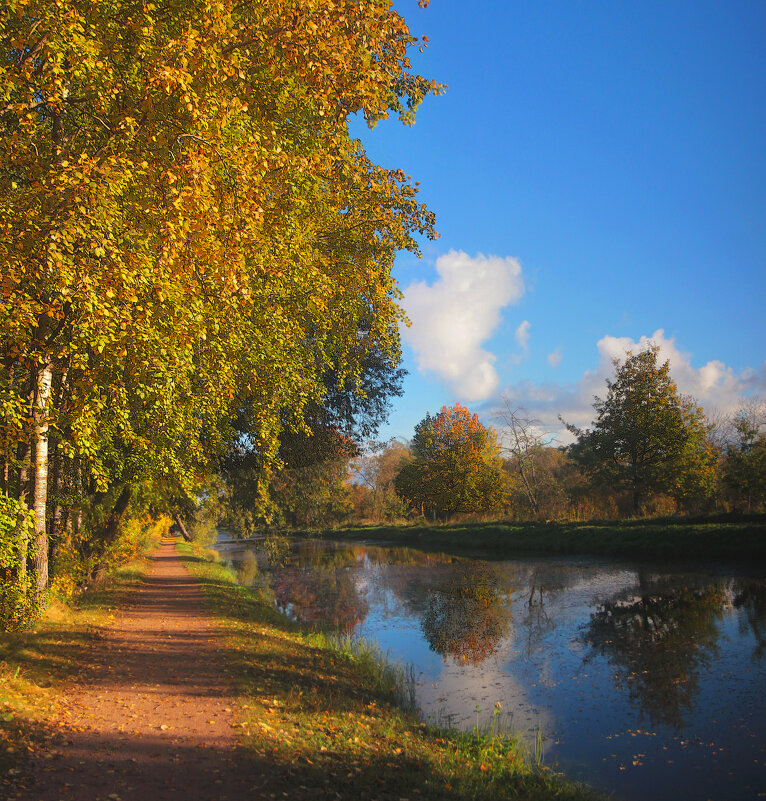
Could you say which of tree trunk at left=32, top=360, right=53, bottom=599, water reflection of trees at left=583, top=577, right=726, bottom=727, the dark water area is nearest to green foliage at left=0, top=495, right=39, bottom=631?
tree trunk at left=32, top=360, right=53, bottom=599

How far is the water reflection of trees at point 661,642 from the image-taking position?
27.3ft

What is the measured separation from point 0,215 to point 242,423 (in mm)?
8860

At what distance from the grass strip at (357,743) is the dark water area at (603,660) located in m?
0.83

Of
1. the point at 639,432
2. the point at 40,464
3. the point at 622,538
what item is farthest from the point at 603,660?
the point at 639,432

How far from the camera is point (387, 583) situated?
22.6 metres

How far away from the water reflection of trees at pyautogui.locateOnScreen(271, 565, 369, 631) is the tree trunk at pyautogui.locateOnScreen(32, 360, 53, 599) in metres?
7.55

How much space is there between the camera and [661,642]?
10992 mm

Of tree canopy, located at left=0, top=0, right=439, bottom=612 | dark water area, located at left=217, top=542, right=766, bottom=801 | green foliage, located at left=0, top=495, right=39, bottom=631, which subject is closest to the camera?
tree canopy, located at left=0, top=0, right=439, bottom=612

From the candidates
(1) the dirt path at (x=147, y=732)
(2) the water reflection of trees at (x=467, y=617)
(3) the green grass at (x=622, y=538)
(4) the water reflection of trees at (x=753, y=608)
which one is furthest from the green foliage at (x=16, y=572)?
(3) the green grass at (x=622, y=538)

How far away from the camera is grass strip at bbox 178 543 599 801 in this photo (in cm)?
505

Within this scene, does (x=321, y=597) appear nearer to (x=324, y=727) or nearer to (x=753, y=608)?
(x=753, y=608)

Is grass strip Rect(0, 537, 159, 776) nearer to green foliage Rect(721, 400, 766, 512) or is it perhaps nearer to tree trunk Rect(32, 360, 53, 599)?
tree trunk Rect(32, 360, 53, 599)

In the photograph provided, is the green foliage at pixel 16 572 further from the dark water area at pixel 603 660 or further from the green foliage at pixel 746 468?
the green foliage at pixel 746 468

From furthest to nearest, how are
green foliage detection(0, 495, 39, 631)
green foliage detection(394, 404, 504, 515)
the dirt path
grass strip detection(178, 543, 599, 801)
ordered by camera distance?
1. green foliage detection(394, 404, 504, 515)
2. green foliage detection(0, 495, 39, 631)
3. grass strip detection(178, 543, 599, 801)
4. the dirt path
